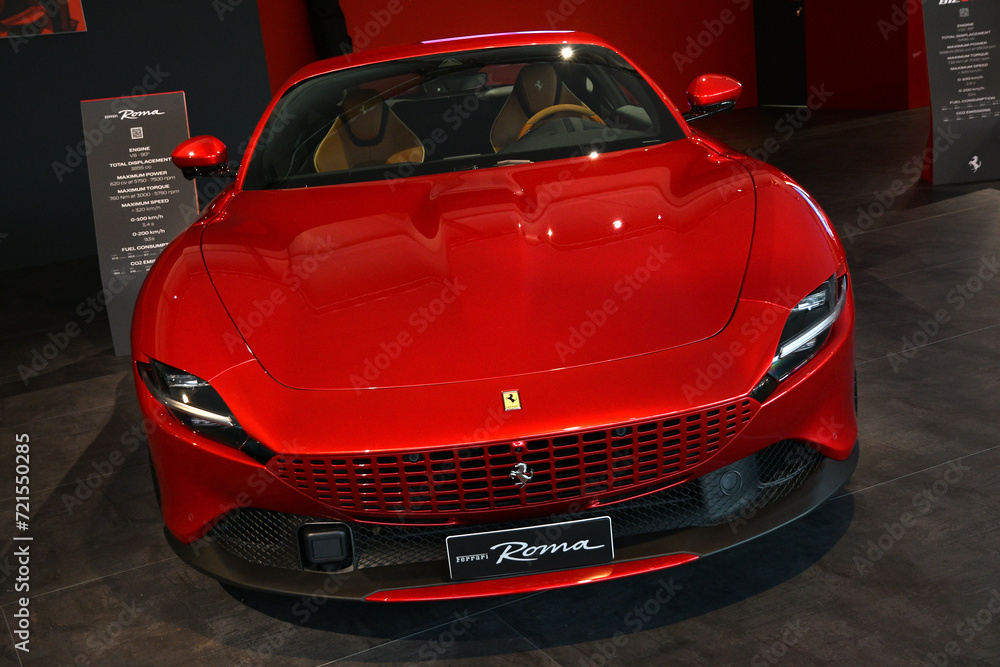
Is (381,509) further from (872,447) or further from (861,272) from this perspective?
(861,272)

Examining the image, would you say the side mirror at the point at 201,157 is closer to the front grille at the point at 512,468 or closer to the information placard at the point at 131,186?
the information placard at the point at 131,186

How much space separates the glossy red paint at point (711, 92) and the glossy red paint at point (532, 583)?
6.09ft

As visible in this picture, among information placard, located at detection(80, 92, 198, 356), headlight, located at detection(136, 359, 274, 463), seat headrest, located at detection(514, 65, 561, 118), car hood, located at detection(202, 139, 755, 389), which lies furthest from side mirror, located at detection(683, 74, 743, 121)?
information placard, located at detection(80, 92, 198, 356)

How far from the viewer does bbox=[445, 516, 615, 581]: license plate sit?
1.64 meters

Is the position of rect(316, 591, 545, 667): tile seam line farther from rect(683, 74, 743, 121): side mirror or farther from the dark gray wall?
the dark gray wall

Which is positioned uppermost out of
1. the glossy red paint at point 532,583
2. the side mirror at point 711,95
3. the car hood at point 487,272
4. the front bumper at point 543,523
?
the side mirror at point 711,95

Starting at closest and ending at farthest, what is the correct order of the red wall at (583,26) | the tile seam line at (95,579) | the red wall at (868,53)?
the tile seam line at (95,579) → the red wall at (583,26) → the red wall at (868,53)

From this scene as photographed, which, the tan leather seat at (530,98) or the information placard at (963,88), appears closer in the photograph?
the tan leather seat at (530,98)

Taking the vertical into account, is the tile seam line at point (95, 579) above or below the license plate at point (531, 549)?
below

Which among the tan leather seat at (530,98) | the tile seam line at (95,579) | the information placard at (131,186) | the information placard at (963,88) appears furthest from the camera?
the information placard at (963,88)

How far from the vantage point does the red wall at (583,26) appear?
8.74 meters

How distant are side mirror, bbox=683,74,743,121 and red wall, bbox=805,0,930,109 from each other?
706 centimetres

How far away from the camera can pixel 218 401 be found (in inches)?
→ 68.8

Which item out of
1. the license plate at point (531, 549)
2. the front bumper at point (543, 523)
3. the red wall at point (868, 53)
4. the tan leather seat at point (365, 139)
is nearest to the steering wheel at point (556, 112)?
the tan leather seat at point (365, 139)
